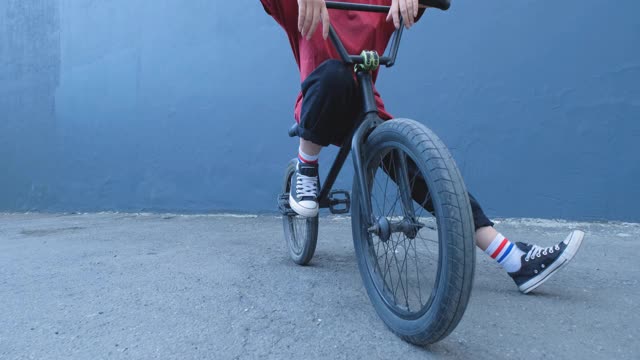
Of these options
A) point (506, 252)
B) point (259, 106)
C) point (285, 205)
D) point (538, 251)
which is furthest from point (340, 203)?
point (259, 106)

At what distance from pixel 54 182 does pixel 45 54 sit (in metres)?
1.27

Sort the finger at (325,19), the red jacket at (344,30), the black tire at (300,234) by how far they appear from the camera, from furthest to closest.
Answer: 1. the black tire at (300,234)
2. the red jacket at (344,30)
3. the finger at (325,19)

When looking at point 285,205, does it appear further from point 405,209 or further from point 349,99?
point 405,209

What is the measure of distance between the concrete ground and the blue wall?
0.65m

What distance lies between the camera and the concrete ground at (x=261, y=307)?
1.25 metres

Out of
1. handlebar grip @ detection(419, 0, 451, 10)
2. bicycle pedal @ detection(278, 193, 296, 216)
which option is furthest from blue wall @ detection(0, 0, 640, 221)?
handlebar grip @ detection(419, 0, 451, 10)

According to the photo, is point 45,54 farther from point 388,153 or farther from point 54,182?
point 388,153

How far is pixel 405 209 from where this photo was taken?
139 cm

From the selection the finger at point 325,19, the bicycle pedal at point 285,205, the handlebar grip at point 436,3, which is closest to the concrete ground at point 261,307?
the bicycle pedal at point 285,205

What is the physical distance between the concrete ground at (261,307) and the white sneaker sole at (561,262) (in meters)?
0.06

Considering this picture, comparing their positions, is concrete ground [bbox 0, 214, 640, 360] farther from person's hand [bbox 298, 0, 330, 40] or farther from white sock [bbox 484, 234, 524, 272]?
person's hand [bbox 298, 0, 330, 40]

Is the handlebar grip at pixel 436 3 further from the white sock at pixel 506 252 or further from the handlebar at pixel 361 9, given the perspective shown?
the white sock at pixel 506 252

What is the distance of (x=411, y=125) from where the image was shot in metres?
1.25

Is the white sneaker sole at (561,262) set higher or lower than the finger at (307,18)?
lower
